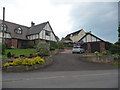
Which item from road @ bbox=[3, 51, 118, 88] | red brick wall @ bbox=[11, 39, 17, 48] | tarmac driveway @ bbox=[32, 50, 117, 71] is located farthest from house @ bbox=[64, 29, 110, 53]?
red brick wall @ bbox=[11, 39, 17, 48]

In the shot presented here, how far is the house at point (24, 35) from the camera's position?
27.5 metres

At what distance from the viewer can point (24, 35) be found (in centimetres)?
3112

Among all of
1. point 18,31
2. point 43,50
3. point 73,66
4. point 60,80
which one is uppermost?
point 18,31

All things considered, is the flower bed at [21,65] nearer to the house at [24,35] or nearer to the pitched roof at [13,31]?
the house at [24,35]

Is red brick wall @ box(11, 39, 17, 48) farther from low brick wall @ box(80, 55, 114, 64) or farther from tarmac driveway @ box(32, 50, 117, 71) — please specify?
low brick wall @ box(80, 55, 114, 64)

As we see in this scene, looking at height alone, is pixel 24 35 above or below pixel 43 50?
above

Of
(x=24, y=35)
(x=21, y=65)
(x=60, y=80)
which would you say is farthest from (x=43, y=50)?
(x=24, y=35)

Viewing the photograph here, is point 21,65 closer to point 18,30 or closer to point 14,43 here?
point 14,43

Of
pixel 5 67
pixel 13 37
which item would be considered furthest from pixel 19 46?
pixel 5 67

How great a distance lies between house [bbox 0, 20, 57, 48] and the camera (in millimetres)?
27516

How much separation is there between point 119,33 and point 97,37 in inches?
235

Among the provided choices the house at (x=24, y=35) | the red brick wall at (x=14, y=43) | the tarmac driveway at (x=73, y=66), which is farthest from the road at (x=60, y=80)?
the house at (x=24, y=35)

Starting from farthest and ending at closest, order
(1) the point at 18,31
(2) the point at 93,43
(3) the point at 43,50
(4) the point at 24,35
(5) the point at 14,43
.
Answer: (4) the point at 24,35
(1) the point at 18,31
(5) the point at 14,43
(2) the point at 93,43
(3) the point at 43,50

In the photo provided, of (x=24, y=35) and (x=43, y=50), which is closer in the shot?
(x=43, y=50)
